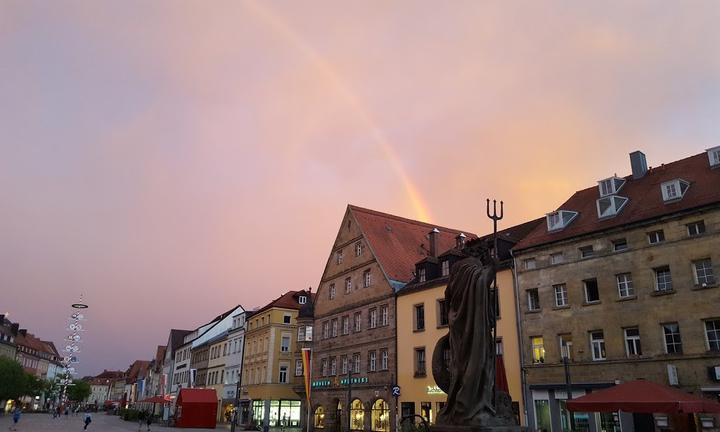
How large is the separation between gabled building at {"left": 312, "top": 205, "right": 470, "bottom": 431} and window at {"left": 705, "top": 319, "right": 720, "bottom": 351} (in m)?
20.3

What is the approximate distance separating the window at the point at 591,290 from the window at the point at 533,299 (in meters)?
2.79

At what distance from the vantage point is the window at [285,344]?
60.0 metres

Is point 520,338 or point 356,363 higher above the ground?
point 520,338

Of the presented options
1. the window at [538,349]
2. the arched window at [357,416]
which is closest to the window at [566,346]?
the window at [538,349]

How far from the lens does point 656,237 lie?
26.7 metres

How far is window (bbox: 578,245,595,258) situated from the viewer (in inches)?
1143

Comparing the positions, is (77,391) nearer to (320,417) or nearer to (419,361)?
(320,417)

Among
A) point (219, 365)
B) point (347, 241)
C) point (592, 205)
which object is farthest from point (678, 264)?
point (219, 365)

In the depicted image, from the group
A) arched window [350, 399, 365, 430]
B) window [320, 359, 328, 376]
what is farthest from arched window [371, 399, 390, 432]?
window [320, 359, 328, 376]

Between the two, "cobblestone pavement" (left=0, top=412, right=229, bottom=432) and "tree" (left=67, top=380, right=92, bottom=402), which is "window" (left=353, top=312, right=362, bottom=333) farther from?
"tree" (left=67, top=380, right=92, bottom=402)

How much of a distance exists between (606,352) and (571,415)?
3684mm

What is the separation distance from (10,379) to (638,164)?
255 feet

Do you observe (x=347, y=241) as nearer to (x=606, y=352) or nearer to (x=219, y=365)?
(x=606, y=352)

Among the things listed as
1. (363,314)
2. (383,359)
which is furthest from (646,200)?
(363,314)
